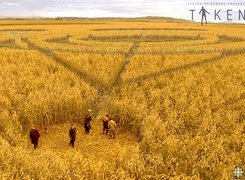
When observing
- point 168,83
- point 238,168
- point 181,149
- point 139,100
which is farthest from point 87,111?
point 238,168

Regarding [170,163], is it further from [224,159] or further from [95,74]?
[95,74]

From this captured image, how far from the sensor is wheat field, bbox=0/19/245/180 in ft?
41.5

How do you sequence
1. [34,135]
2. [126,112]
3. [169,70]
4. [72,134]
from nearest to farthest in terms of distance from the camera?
[34,135]
[72,134]
[126,112]
[169,70]

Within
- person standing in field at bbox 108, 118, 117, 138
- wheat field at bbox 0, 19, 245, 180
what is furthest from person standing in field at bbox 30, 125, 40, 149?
person standing in field at bbox 108, 118, 117, 138

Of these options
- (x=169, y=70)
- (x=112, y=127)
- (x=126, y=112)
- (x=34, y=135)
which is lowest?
(x=112, y=127)

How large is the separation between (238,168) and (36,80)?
14.7m

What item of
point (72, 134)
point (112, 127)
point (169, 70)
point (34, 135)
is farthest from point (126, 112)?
point (169, 70)

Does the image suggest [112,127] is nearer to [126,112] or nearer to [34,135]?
[126,112]

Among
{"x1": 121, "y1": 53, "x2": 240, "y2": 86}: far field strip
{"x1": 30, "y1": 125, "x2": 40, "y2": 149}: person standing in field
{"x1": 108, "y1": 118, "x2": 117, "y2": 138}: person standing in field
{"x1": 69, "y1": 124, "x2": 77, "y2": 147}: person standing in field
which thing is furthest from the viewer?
{"x1": 121, "y1": 53, "x2": 240, "y2": 86}: far field strip

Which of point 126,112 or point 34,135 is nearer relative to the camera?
point 34,135

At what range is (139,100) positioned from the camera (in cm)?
2050

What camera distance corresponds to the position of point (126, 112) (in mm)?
19422

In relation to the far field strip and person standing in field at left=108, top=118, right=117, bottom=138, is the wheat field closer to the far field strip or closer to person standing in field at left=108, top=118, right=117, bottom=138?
the far field strip

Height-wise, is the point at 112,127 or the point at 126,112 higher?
the point at 126,112
